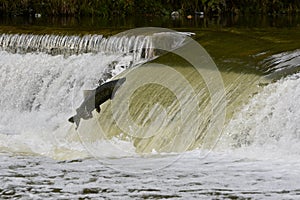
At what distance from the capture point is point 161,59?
28.2 ft

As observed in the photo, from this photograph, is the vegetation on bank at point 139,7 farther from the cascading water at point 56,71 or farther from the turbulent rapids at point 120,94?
the cascading water at point 56,71

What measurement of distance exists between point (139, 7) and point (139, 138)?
1138 cm

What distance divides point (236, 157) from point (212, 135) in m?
0.55

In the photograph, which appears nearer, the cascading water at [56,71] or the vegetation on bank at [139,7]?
the cascading water at [56,71]

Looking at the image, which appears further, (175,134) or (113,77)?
(113,77)

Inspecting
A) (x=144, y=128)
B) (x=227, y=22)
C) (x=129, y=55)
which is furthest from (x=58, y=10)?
(x=144, y=128)

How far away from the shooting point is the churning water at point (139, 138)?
→ 196 inches

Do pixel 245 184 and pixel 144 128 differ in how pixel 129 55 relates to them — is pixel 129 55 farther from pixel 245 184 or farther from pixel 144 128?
pixel 245 184

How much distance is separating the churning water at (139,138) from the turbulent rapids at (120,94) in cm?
2

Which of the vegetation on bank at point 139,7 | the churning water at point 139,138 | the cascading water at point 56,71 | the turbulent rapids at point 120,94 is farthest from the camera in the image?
the vegetation on bank at point 139,7

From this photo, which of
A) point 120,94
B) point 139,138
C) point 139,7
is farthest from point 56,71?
point 139,7

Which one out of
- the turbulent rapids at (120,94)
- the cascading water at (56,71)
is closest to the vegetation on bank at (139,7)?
the turbulent rapids at (120,94)

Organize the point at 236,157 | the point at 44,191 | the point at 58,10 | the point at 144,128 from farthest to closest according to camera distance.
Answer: the point at 58,10
the point at 144,128
the point at 236,157
the point at 44,191

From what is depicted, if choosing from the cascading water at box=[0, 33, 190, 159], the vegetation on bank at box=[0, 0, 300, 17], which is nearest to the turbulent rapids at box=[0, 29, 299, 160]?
the cascading water at box=[0, 33, 190, 159]
